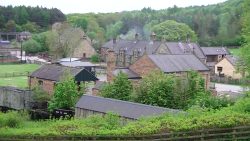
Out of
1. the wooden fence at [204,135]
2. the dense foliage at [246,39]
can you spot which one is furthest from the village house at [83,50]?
the wooden fence at [204,135]

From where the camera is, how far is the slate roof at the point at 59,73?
38.2m

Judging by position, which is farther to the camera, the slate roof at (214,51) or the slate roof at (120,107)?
the slate roof at (214,51)

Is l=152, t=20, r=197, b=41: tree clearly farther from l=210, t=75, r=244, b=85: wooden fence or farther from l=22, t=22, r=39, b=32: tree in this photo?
l=22, t=22, r=39, b=32: tree

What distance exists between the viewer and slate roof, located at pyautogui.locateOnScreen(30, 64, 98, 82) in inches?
1506

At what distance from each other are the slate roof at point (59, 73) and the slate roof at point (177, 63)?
27.0 ft

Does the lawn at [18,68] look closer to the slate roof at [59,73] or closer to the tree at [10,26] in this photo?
the slate roof at [59,73]

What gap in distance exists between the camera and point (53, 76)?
39.7 meters

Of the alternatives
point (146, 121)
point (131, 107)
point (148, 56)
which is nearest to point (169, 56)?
point (148, 56)

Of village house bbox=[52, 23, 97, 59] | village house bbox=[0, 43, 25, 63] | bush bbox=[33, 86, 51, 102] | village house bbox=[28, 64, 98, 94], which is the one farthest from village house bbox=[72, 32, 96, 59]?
bush bbox=[33, 86, 51, 102]

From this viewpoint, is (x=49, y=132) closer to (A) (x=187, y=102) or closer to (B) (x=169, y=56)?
(A) (x=187, y=102)

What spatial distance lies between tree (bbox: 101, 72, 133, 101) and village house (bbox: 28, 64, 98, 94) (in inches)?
157

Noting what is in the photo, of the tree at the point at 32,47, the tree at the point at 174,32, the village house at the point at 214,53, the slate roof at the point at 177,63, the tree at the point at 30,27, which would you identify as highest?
the tree at the point at 30,27

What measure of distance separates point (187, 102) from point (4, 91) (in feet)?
52.6

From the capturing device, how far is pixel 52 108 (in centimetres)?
3375
